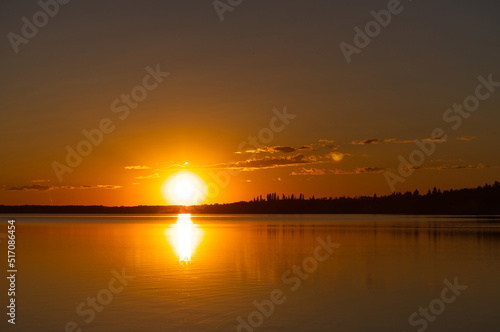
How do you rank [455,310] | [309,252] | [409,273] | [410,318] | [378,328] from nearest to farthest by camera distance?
[378,328]
[410,318]
[455,310]
[409,273]
[309,252]

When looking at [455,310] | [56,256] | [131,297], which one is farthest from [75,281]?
[455,310]

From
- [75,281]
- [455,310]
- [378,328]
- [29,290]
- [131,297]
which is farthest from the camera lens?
[75,281]

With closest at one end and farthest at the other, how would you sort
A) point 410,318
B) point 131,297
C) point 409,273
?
1. point 410,318
2. point 131,297
3. point 409,273

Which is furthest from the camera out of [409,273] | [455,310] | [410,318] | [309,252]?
[309,252]

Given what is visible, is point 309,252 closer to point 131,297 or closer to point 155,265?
point 155,265

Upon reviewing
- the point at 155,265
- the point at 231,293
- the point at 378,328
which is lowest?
the point at 378,328

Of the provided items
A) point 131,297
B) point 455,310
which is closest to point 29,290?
point 131,297

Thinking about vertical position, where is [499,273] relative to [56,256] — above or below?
below

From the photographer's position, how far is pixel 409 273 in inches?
1145

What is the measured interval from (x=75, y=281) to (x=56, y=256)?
13003mm

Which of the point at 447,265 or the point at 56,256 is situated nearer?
the point at 447,265

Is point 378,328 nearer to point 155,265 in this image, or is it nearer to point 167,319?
point 167,319

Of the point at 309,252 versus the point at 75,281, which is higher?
the point at 309,252

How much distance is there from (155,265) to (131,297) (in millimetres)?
11117
